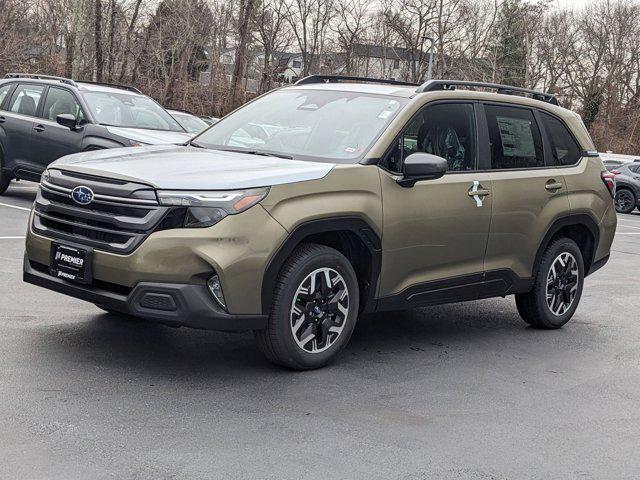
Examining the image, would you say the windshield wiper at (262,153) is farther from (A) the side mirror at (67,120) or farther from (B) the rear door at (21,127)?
(B) the rear door at (21,127)

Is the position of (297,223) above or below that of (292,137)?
below

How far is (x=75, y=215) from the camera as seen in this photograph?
5.45 metres

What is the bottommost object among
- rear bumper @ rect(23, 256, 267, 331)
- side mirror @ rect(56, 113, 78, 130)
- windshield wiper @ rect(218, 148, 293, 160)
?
rear bumper @ rect(23, 256, 267, 331)

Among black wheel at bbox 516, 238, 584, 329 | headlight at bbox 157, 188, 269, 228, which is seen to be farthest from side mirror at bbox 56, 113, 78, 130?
headlight at bbox 157, 188, 269, 228

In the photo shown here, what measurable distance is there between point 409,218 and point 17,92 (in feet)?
33.0

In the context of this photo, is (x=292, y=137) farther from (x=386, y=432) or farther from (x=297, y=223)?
(x=386, y=432)

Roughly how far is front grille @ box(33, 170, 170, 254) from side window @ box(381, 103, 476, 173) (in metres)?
1.64

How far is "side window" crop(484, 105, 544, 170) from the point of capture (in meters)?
7.00

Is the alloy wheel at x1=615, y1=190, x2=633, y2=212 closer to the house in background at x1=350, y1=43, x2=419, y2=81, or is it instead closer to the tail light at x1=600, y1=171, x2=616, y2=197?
the tail light at x1=600, y1=171, x2=616, y2=197

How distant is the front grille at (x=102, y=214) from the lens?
5.14 m

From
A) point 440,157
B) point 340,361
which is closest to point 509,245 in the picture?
point 440,157

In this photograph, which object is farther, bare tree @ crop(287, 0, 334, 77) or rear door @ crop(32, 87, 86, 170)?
bare tree @ crop(287, 0, 334, 77)

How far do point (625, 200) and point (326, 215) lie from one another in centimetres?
2391

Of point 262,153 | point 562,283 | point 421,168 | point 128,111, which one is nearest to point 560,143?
point 562,283
